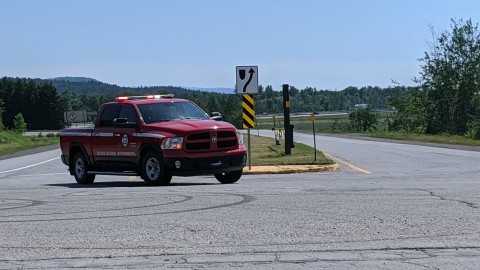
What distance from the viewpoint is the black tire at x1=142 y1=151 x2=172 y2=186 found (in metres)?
17.0

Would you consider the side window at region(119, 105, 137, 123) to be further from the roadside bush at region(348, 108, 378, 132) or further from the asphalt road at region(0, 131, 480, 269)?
the roadside bush at region(348, 108, 378, 132)

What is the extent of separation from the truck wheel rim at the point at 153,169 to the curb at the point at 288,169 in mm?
4429

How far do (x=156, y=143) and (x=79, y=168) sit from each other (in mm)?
3297

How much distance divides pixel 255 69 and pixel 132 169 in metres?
5.71

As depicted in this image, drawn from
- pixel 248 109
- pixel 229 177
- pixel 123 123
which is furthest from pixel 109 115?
pixel 248 109

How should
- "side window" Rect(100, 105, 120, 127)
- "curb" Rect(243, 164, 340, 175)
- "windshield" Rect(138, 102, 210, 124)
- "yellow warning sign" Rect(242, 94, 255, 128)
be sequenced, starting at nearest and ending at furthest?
"windshield" Rect(138, 102, 210, 124) → "side window" Rect(100, 105, 120, 127) → "curb" Rect(243, 164, 340, 175) → "yellow warning sign" Rect(242, 94, 255, 128)

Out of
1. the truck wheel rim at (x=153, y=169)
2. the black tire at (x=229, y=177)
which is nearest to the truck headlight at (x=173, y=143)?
the truck wheel rim at (x=153, y=169)

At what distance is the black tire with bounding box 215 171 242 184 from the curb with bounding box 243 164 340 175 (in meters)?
3.04

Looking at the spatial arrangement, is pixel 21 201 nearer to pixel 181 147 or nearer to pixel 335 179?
pixel 181 147

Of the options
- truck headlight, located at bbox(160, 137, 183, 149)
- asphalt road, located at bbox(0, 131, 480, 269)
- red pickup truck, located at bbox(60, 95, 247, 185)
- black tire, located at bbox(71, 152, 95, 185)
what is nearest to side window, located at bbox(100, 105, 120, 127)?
red pickup truck, located at bbox(60, 95, 247, 185)

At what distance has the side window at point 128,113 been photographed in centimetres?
1797

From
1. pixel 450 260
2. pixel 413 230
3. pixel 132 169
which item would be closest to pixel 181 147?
pixel 132 169

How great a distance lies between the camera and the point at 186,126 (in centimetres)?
1706

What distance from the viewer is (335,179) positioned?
58.2 ft
